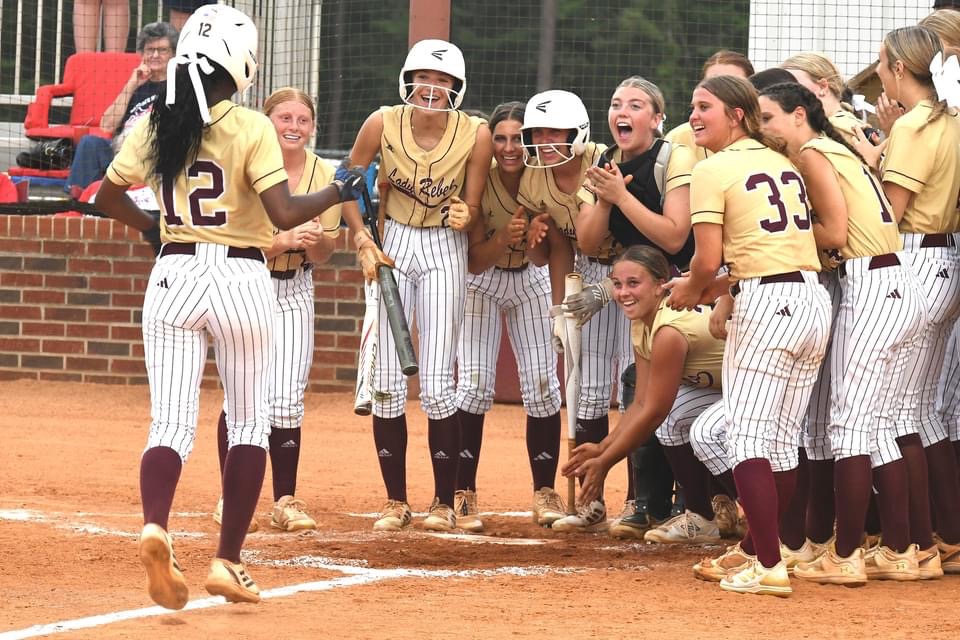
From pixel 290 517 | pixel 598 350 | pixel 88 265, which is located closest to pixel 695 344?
pixel 598 350

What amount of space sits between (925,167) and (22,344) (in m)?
8.13

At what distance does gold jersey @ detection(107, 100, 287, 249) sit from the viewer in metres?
4.47

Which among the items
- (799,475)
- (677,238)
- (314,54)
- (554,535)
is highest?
(314,54)

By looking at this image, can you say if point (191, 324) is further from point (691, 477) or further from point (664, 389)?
point (691, 477)

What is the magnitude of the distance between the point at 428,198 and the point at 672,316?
4.40 feet

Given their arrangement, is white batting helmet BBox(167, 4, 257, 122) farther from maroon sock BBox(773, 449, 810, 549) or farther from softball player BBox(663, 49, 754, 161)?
maroon sock BBox(773, 449, 810, 549)

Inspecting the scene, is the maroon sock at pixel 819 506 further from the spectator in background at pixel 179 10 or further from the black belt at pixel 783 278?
the spectator in background at pixel 179 10

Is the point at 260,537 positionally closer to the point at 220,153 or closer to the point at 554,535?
the point at 554,535

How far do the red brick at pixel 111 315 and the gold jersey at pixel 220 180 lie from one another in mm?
6982

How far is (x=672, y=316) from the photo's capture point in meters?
5.78

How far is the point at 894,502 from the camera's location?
5.22 m

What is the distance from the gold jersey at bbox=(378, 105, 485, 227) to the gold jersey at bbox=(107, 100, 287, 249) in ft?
6.42

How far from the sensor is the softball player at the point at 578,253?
634 cm

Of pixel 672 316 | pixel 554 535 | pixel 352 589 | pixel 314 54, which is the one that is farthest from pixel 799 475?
pixel 314 54
